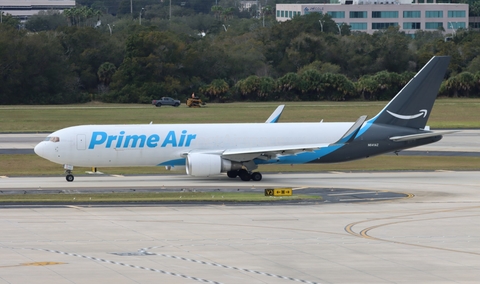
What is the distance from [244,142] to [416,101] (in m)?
10.8

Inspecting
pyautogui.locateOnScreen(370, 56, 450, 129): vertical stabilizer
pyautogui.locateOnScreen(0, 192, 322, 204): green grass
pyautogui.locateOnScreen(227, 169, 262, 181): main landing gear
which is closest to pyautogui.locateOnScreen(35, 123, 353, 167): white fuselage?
pyautogui.locateOnScreen(227, 169, 262, 181): main landing gear

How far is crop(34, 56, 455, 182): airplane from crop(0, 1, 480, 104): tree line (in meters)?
66.9

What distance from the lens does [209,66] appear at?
413ft

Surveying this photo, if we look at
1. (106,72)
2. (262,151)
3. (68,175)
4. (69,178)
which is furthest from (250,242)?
(106,72)

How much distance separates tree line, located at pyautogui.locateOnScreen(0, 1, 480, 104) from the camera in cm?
11619

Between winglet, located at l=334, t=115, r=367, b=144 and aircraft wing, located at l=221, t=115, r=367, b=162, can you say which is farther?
winglet, located at l=334, t=115, r=367, b=144

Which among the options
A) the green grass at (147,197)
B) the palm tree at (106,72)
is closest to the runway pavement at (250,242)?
the green grass at (147,197)

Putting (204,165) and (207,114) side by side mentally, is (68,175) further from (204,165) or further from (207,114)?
(207,114)

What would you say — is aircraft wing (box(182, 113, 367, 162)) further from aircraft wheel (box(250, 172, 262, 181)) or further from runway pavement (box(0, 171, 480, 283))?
runway pavement (box(0, 171, 480, 283))

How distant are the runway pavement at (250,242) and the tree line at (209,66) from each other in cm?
7716

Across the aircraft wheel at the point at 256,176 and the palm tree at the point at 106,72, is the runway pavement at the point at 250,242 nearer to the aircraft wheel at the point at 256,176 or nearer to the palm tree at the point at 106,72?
the aircraft wheel at the point at 256,176

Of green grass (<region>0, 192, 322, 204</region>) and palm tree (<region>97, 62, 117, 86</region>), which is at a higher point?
palm tree (<region>97, 62, 117, 86</region>)

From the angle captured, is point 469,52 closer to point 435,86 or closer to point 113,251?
point 435,86

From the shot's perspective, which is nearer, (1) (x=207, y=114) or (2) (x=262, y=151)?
(2) (x=262, y=151)
